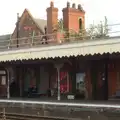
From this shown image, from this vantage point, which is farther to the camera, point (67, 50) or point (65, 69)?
point (65, 69)

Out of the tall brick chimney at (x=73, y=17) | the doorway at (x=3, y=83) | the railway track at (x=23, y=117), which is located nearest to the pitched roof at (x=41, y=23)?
the tall brick chimney at (x=73, y=17)

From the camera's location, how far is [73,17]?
47281mm

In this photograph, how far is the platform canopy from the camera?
20953 mm

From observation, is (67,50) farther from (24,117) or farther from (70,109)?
(24,117)

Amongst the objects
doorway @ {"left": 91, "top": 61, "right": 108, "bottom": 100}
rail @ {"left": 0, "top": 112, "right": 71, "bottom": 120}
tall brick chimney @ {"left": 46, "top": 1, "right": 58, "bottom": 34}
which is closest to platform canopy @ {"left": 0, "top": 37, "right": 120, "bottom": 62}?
doorway @ {"left": 91, "top": 61, "right": 108, "bottom": 100}

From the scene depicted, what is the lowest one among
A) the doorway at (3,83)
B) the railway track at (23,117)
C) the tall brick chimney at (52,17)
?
the railway track at (23,117)

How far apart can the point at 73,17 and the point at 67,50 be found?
24.3 metres

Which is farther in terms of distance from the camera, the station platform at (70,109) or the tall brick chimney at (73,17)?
the tall brick chimney at (73,17)

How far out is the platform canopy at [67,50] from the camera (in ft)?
68.7

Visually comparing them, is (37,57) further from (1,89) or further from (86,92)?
(1,89)

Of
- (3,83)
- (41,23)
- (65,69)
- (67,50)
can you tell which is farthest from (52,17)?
(67,50)

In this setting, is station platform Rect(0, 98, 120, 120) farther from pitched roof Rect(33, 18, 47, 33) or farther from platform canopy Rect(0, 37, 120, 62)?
pitched roof Rect(33, 18, 47, 33)

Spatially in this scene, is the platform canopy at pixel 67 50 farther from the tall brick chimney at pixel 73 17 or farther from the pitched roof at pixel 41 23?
the pitched roof at pixel 41 23

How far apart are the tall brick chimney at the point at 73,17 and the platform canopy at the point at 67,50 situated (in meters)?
19.5
